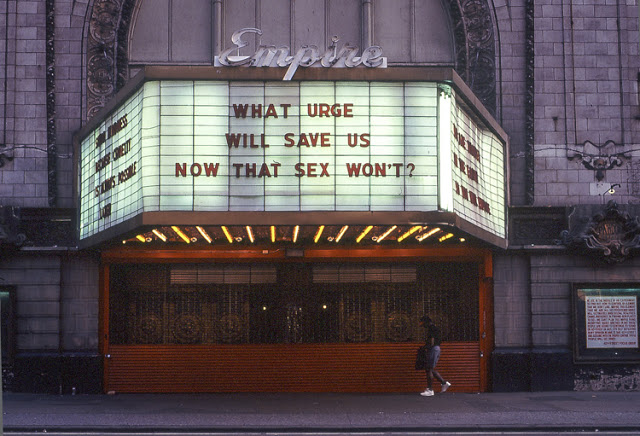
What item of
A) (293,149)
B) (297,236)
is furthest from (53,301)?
(293,149)

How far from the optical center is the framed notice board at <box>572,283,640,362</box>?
59.2 ft

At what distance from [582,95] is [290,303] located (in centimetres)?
818

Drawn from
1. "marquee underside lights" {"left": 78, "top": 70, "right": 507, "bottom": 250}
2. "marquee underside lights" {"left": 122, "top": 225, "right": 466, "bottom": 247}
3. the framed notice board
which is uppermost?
"marquee underside lights" {"left": 78, "top": 70, "right": 507, "bottom": 250}

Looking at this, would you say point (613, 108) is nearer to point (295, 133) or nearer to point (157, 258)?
point (295, 133)

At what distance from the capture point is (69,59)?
59.5 ft

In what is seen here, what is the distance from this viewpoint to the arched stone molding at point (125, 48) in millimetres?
18219

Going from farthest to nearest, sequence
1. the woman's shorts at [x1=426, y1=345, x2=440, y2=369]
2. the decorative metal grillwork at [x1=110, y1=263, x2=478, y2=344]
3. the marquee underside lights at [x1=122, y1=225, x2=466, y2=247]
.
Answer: the decorative metal grillwork at [x1=110, y1=263, x2=478, y2=344] < the woman's shorts at [x1=426, y1=345, x2=440, y2=369] < the marquee underside lights at [x1=122, y1=225, x2=466, y2=247]

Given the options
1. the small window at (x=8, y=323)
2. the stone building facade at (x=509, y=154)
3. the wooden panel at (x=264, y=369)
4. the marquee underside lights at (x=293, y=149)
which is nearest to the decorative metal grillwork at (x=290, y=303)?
the wooden panel at (x=264, y=369)

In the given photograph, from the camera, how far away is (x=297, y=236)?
658 inches

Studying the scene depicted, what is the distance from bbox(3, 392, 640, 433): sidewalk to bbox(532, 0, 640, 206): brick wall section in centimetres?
472

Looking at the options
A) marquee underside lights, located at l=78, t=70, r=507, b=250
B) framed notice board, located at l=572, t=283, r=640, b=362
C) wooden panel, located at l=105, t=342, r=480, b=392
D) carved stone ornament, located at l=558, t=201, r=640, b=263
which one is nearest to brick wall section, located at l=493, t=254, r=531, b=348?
framed notice board, located at l=572, t=283, r=640, b=362

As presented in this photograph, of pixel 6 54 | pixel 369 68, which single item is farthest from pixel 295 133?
pixel 6 54

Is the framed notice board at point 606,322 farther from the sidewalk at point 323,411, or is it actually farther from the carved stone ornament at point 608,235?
the sidewalk at point 323,411

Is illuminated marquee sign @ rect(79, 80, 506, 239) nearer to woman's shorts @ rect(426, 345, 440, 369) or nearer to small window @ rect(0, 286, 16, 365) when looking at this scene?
woman's shorts @ rect(426, 345, 440, 369)
